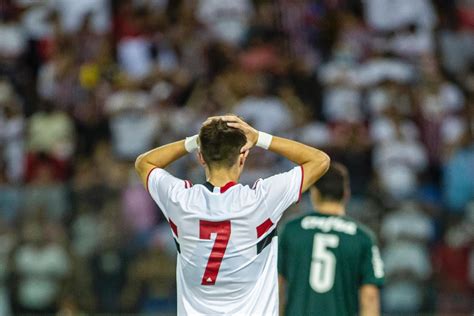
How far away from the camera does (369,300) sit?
7.30 m

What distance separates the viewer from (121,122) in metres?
14.7

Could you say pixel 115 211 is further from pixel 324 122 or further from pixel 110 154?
pixel 324 122

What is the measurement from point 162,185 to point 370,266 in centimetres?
205

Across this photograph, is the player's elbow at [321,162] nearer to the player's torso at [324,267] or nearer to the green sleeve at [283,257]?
the player's torso at [324,267]

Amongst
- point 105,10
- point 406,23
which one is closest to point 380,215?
point 406,23

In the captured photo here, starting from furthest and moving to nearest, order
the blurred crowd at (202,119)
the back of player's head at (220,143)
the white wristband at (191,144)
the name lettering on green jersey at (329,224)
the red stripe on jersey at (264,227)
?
1. the blurred crowd at (202,119)
2. the name lettering on green jersey at (329,224)
3. the white wristband at (191,144)
4. the red stripe on jersey at (264,227)
5. the back of player's head at (220,143)

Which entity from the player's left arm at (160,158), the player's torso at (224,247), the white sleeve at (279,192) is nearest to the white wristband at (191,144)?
the player's left arm at (160,158)

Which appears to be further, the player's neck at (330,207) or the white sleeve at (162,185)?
the player's neck at (330,207)

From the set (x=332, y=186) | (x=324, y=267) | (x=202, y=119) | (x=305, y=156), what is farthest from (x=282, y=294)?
(x=202, y=119)

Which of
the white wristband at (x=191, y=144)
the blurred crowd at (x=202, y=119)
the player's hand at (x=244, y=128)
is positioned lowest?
the blurred crowd at (x=202, y=119)

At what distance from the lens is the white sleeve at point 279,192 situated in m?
5.68

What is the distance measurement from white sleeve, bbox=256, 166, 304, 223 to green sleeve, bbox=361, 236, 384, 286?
178cm

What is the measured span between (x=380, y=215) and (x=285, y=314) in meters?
5.48

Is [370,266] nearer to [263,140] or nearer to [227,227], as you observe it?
[263,140]
